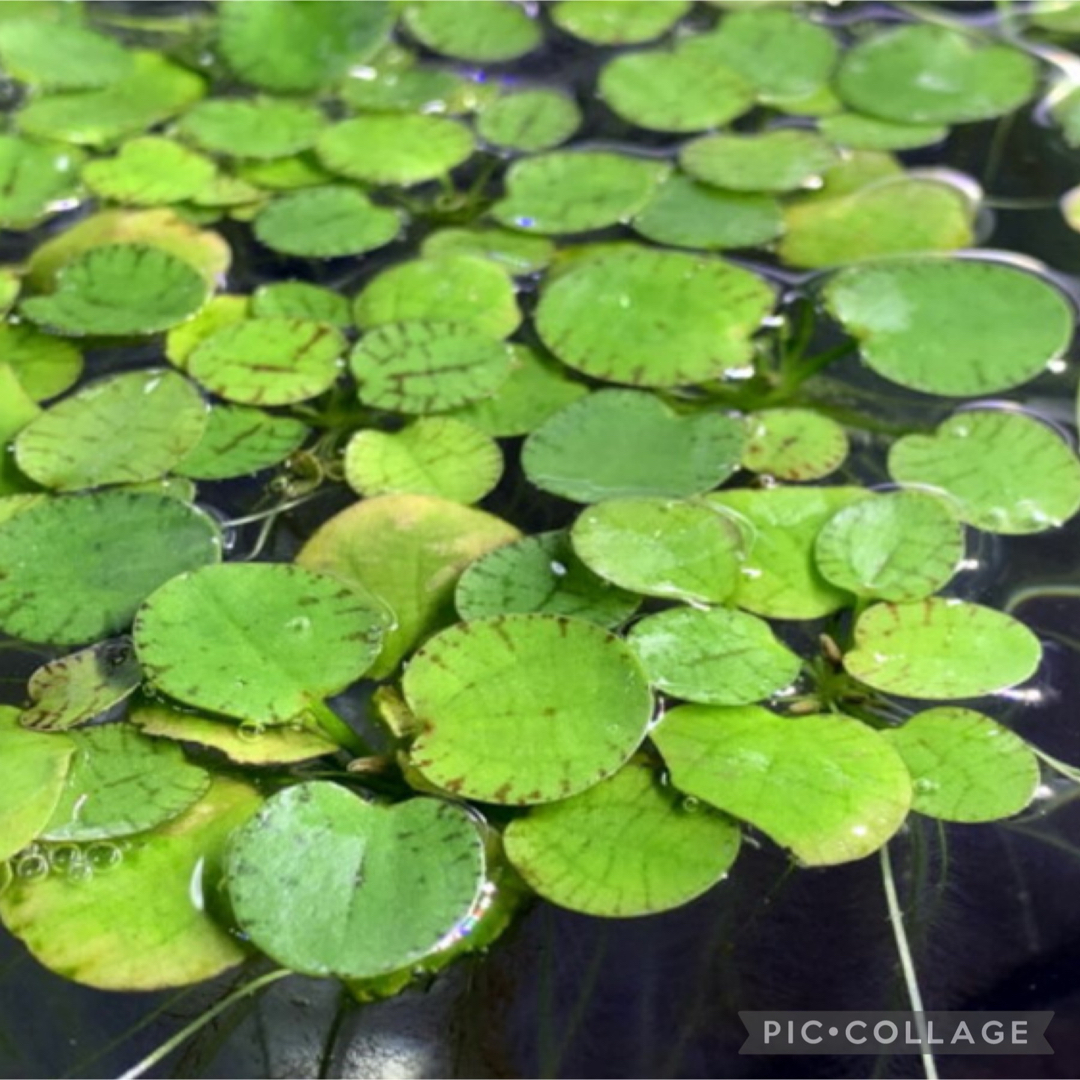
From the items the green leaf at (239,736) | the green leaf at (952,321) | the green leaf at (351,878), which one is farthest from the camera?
the green leaf at (952,321)

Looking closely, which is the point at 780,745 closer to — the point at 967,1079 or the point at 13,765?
the point at 967,1079

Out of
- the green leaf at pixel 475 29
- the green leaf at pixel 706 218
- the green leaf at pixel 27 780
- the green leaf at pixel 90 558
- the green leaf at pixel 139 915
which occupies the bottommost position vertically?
the green leaf at pixel 139 915

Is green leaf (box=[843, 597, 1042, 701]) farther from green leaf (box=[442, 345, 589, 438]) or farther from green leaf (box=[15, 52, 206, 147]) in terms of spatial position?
green leaf (box=[15, 52, 206, 147])

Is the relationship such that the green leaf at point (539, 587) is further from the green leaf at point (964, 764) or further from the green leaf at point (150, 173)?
the green leaf at point (150, 173)

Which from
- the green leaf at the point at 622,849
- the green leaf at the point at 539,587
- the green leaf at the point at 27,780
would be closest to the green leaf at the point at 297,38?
the green leaf at the point at 539,587

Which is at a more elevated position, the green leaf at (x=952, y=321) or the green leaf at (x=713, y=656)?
the green leaf at (x=952, y=321)

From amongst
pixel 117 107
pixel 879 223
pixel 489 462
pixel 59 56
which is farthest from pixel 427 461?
pixel 59 56

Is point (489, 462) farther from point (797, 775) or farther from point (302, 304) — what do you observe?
point (797, 775)
